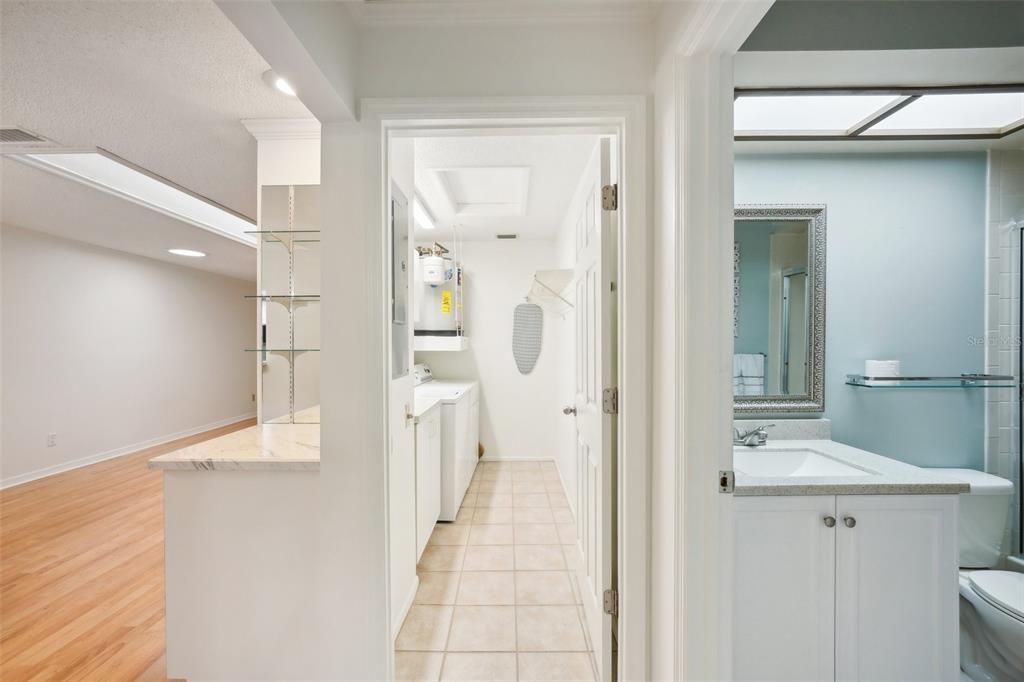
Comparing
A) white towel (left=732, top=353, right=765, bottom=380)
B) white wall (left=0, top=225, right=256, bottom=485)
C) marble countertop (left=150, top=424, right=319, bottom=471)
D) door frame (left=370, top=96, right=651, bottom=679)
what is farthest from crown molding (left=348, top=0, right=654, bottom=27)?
white wall (left=0, top=225, right=256, bottom=485)

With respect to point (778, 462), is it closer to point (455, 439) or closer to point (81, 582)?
point (455, 439)

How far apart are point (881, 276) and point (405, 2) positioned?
2253 mm

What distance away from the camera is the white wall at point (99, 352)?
3.79 m

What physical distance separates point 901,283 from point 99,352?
7008 millimetres

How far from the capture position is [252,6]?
91cm

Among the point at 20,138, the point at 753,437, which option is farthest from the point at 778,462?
the point at 20,138

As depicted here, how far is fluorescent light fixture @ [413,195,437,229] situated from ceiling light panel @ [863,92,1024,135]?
8.96 feet

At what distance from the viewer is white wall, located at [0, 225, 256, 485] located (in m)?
3.79

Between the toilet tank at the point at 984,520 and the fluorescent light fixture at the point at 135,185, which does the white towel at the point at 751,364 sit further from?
the fluorescent light fixture at the point at 135,185

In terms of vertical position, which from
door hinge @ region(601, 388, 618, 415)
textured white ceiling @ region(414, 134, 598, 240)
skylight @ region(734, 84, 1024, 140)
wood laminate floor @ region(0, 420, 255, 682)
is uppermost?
textured white ceiling @ region(414, 134, 598, 240)

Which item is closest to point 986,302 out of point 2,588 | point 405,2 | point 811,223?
point 811,223

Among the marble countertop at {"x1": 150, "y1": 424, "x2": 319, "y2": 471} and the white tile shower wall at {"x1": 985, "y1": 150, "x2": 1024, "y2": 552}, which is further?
the white tile shower wall at {"x1": 985, "y1": 150, "x2": 1024, "y2": 552}

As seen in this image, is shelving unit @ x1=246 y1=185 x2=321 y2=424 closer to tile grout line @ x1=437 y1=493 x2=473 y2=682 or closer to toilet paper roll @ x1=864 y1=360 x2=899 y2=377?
tile grout line @ x1=437 y1=493 x2=473 y2=682

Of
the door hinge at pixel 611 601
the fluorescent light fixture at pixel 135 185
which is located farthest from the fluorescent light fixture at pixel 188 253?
the door hinge at pixel 611 601
